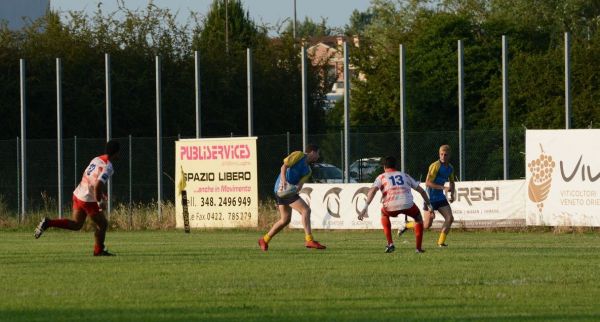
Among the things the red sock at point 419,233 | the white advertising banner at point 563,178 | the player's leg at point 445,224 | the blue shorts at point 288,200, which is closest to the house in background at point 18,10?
the white advertising banner at point 563,178

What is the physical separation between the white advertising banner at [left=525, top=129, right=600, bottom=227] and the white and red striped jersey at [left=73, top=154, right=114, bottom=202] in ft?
40.1

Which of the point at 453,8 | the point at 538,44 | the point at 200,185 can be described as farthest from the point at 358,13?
the point at 200,185

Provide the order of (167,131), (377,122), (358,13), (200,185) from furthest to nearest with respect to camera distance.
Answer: (358,13), (377,122), (167,131), (200,185)

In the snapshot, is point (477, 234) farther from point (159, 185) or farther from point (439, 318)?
point (439, 318)

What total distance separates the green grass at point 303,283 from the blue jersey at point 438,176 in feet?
2.98

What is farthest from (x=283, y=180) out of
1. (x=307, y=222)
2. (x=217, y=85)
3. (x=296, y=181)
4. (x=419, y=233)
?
(x=217, y=85)

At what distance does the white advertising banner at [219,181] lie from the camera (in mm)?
34781

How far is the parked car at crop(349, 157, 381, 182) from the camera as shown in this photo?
125ft

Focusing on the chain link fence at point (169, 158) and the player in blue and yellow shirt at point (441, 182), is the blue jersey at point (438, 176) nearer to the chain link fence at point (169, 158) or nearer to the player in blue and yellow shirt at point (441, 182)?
the player in blue and yellow shirt at point (441, 182)

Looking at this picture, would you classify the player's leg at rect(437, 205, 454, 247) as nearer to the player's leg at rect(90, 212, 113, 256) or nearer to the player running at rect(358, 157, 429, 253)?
the player running at rect(358, 157, 429, 253)

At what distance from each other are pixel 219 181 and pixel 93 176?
14.1m

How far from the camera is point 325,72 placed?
2199 inches

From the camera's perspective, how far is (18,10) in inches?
3248

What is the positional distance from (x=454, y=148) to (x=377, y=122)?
76.3 feet
